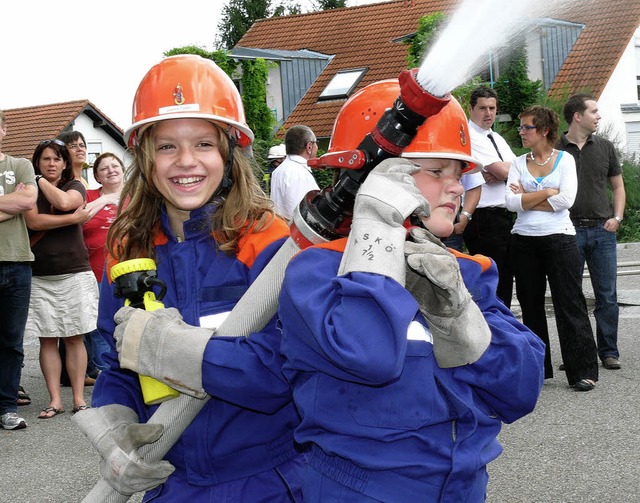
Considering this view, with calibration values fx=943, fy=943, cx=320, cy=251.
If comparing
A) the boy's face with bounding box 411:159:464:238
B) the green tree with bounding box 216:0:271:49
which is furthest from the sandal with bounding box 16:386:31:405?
the green tree with bounding box 216:0:271:49

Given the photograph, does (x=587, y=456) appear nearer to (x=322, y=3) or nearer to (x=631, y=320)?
(x=631, y=320)

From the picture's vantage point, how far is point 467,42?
220 centimetres

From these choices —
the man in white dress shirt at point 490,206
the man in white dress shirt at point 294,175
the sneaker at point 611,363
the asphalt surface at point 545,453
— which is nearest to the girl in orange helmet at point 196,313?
the asphalt surface at point 545,453

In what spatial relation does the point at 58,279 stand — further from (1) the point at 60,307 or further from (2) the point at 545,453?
(2) the point at 545,453

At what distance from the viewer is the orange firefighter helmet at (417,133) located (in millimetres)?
2398

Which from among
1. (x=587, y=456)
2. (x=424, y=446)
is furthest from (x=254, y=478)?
(x=587, y=456)

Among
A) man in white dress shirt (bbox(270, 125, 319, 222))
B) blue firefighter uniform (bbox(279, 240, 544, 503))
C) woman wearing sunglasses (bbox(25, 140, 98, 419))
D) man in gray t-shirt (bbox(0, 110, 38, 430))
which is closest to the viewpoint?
blue firefighter uniform (bbox(279, 240, 544, 503))

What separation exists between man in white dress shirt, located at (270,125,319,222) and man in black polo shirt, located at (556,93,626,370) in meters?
2.37

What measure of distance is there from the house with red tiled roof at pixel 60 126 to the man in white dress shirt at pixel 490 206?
96.1 ft

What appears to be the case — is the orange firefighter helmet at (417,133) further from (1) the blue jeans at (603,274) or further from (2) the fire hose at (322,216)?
(1) the blue jeans at (603,274)

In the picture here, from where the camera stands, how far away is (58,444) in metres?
6.42

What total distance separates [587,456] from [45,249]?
171 inches

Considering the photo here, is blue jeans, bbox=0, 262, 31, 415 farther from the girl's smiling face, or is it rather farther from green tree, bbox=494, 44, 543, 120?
green tree, bbox=494, 44, 543, 120

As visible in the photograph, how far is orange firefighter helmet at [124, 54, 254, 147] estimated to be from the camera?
2783 mm
